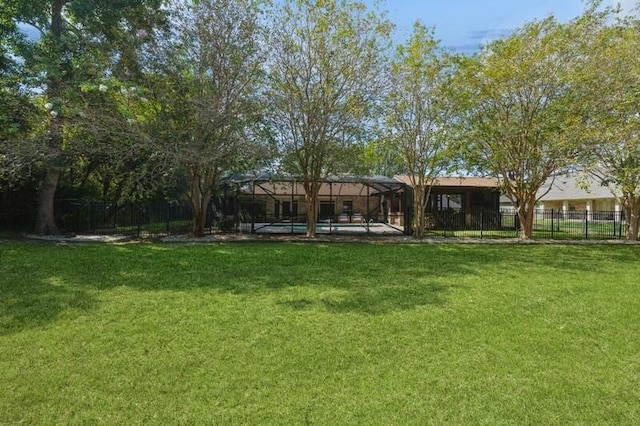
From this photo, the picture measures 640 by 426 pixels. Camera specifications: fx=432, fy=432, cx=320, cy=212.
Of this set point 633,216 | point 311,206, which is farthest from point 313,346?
point 633,216

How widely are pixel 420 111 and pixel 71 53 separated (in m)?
11.0

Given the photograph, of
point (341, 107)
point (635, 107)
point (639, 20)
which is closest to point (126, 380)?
point (341, 107)

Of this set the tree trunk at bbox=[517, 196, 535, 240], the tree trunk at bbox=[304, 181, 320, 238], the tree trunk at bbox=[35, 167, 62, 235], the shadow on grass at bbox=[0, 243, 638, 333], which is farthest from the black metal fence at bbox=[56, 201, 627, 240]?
the shadow on grass at bbox=[0, 243, 638, 333]

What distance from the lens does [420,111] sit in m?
14.7

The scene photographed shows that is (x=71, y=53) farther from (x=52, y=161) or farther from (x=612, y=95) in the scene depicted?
(x=612, y=95)

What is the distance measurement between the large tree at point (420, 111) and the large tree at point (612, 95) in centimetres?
397

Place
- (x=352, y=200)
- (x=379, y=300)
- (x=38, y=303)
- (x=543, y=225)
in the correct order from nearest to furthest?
(x=38, y=303) < (x=379, y=300) < (x=543, y=225) < (x=352, y=200)

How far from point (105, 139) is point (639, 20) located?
1668 cm

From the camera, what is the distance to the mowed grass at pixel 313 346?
10.4ft

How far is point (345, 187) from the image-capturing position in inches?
1094

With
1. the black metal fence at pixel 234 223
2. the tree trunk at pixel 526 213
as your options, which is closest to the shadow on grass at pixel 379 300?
the black metal fence at pixel 234 223

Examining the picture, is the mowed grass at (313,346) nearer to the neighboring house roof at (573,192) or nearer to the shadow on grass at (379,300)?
the shadow on grass at (379,300)

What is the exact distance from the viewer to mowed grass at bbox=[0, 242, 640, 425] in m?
3.16

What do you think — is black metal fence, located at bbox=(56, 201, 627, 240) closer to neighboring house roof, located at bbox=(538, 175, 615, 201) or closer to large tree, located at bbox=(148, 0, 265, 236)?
large tree, located at bbox=(148, 0, 265, 236)
